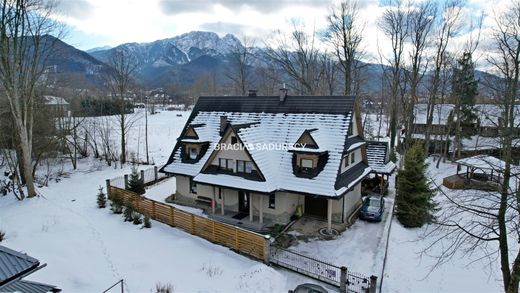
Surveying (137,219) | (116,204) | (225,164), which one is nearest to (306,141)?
(225,164)

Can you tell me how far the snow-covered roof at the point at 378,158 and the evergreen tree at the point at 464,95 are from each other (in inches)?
566

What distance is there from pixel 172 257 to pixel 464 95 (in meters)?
37.0

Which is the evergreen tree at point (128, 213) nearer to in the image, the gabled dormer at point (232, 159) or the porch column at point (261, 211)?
the gabled dormer at point (232, 159)

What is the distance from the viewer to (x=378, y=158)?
23.7m

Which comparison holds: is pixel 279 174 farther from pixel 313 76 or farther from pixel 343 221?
pixel 313 76

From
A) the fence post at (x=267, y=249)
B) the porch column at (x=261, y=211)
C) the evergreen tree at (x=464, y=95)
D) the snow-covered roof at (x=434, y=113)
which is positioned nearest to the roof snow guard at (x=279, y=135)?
the porch column at (x=261, y=211)

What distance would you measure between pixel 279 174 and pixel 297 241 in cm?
371

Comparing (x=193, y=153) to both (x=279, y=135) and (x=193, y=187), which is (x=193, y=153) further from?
(x=279, y=135)

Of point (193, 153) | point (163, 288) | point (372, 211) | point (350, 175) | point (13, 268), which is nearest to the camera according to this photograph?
point (13, 268)

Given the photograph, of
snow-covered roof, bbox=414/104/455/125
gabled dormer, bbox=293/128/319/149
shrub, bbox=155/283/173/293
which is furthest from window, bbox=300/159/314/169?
snow-covered roof, bbox=414/104/455/125

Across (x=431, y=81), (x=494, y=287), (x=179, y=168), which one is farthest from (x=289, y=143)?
(x=431, y=81)

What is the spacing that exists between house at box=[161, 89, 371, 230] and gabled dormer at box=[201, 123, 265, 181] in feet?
0.18

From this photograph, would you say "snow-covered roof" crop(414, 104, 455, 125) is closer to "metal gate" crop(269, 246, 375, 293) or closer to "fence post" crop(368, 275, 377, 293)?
"metal gate" crop(269, 246, 375, 293)

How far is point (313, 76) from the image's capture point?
3659 cm
